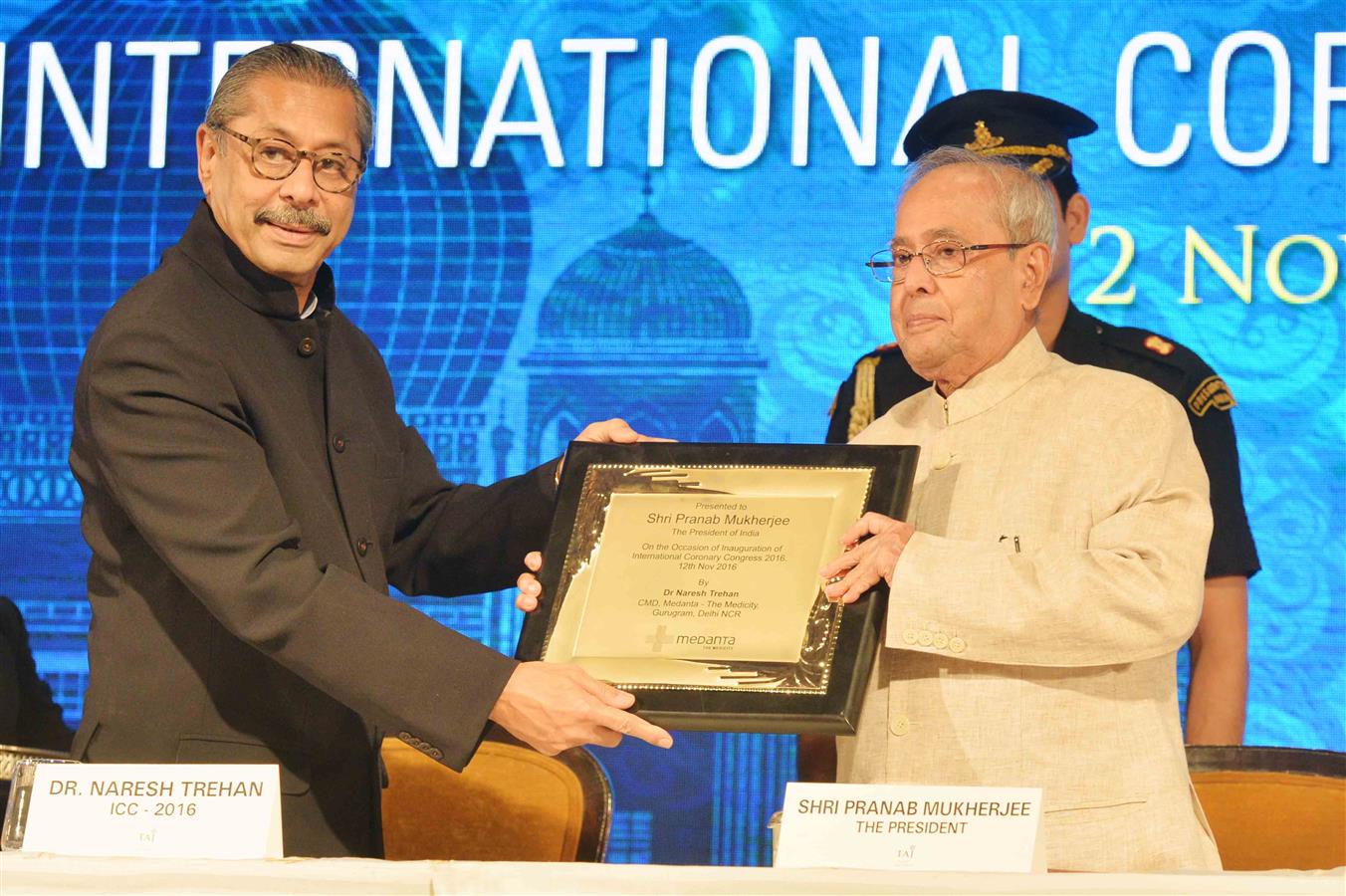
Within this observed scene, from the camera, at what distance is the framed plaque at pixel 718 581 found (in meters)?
1.99

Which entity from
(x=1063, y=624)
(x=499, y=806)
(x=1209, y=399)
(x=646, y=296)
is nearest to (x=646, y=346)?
(x=646, y=296)

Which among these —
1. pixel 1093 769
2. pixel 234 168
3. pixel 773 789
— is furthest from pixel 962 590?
pixel 773 789

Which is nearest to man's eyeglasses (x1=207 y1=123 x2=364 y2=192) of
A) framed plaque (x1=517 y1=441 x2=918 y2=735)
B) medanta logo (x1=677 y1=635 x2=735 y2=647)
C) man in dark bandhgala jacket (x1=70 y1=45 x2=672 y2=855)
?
man in dark bandhgala jacket (x1=70 y1=45 x2=672 y2=855)

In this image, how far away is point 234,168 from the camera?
224 cm

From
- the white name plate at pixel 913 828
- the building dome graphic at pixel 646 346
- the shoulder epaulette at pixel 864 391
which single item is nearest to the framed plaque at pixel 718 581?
the white name plate at pixel 913 828

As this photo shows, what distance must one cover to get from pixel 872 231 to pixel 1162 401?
1.68 metres

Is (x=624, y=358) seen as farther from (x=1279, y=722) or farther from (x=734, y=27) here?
(x=1279, y=722)

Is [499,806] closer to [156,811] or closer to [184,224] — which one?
[156,811]

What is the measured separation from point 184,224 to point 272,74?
5.79 ft

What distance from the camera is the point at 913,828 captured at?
162 cm

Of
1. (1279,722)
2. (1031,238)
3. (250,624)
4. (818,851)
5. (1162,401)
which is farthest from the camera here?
(1279,722)

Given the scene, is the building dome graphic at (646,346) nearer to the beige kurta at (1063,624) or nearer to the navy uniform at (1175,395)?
the navy uniform at (1175,395)

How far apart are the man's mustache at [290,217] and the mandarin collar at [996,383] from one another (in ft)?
2.94

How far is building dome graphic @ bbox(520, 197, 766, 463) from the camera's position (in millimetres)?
3795
